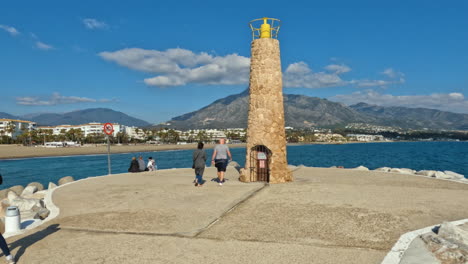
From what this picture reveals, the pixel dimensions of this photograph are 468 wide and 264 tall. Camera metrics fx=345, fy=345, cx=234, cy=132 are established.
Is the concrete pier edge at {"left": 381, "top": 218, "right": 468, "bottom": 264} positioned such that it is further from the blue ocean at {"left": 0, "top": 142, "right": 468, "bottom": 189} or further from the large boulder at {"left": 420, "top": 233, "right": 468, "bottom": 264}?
the blue ocean at {"left": 0, "top": 142, "right": 468, "bottom": 189}

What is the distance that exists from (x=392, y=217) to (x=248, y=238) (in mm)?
3628

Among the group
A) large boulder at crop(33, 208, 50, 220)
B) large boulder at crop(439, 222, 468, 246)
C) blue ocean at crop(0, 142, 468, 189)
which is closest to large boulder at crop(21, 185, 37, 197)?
large boulder at crop(33, 208, 50, 220)

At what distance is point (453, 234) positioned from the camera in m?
5.64

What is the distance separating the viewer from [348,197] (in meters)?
10.4

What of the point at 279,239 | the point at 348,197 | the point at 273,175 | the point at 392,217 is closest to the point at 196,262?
the point at 279,239

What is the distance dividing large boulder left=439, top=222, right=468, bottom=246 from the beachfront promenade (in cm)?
84

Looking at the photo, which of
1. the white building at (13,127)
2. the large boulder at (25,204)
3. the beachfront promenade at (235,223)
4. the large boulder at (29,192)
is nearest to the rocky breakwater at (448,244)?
the beachfront promenade at (235,223)

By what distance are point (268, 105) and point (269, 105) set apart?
42 mm

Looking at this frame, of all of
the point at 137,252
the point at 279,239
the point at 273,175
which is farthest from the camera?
the point at 273,175

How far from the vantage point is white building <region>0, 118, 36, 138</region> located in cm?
12566

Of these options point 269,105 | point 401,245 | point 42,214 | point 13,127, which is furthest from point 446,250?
point 13,127

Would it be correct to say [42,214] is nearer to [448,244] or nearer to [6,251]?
[6,251]

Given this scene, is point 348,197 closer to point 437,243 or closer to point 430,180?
point 437,243

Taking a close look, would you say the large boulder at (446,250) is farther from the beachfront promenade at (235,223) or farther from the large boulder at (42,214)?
the large boulder at (42,214)
